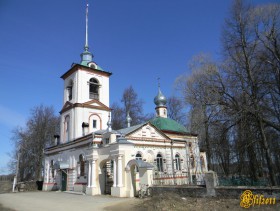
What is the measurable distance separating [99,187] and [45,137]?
74.7ft

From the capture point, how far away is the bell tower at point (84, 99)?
27.4m

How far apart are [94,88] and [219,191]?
2168 cm

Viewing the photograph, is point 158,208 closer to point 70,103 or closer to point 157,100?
point 70,103

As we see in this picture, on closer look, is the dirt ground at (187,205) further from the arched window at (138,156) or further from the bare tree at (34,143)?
the bare tree at (34,143)

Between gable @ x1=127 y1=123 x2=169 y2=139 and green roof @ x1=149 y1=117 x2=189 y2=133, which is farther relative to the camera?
green roof @ x1=149 y1=117 x2=189 y2=133

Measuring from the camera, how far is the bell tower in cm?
2744

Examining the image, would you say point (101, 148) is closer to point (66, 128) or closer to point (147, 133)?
point (147, 133)

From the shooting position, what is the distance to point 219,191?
12.1 metres

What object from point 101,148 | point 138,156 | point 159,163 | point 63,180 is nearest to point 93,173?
point 101,148

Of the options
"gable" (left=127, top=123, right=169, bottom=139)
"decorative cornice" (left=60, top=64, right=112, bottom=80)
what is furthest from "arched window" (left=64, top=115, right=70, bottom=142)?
"gable" (left=127, top=123, right=169, bottom=139)

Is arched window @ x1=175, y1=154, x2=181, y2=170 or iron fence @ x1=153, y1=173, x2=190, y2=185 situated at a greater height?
arched window @ x1=175, y1=154, x2=181, y2=170

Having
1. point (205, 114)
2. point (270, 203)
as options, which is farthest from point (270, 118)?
point (270, 203)

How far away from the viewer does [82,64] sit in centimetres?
3016

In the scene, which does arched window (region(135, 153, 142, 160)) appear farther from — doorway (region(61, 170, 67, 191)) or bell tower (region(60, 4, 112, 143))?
doorway (region(61, 170, 67, 191))
